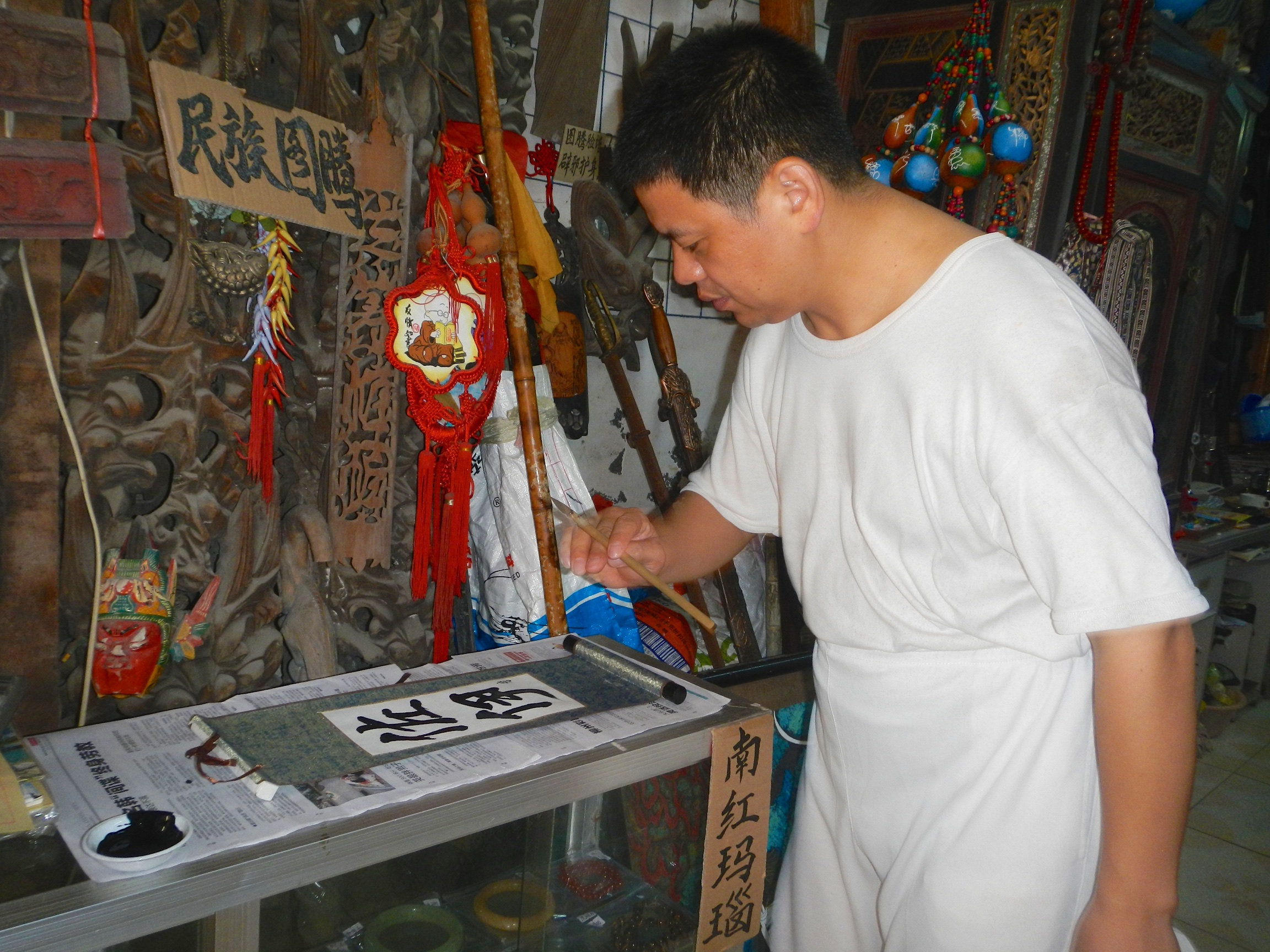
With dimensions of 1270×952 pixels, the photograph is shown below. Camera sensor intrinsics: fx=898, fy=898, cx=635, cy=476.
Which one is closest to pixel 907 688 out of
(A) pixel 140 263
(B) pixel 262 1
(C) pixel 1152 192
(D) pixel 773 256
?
(D) pixel 773 256

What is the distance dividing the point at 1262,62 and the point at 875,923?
15.4 ft

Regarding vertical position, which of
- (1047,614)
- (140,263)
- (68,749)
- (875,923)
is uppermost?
(140,263)

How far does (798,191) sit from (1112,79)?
2.02 meters

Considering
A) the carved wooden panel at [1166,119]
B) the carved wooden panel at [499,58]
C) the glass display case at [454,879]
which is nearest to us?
the glass display case at [454,879]

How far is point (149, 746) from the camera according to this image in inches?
37.4

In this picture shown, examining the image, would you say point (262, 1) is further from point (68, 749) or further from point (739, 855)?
point (739, 855)

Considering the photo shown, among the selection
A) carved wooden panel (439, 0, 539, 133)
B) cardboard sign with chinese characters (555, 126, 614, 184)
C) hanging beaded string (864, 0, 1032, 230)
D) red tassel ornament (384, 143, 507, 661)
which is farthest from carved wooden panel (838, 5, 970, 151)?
red tassel ornament (384, 143, 507, 661)

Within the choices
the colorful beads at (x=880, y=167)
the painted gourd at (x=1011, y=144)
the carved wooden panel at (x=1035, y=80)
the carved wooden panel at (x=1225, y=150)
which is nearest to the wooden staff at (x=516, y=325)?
the colorful beads at (x=880, y=167)

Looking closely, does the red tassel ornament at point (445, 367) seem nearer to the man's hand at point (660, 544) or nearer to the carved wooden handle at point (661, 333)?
the man's hand at point (660, 544)

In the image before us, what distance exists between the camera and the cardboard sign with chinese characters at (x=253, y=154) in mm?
1581

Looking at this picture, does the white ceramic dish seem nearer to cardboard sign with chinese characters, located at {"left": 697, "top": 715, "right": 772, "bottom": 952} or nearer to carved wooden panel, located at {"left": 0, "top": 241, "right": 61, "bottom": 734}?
cardboard sign with chinese characters, located at {"left": 697, "top": 715, "right": 772, "bottom": 952}

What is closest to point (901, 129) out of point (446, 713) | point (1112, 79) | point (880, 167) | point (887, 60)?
point (880, 167)

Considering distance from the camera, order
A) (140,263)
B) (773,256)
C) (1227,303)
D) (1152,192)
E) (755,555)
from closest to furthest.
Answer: (773,256)
(140,263)
(755,555)
(1152,192)
(1227,303)

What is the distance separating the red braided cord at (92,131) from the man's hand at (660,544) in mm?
953
